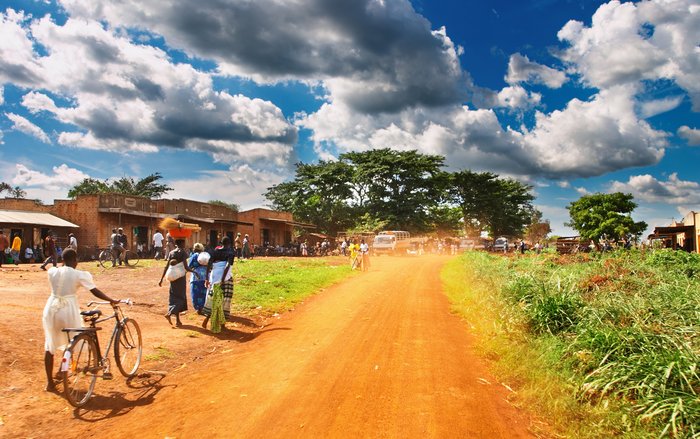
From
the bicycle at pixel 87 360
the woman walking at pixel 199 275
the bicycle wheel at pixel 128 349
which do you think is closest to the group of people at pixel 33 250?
the woman walking at pixel 199 275

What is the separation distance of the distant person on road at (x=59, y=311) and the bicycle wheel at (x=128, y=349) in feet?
2.39

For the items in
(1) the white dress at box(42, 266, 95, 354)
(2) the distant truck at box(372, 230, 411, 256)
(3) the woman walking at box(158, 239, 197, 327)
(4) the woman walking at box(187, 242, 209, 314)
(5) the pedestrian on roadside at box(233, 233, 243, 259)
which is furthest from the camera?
(2) the distant truck at box(372, 230, 411, 256)

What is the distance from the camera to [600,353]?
530cm

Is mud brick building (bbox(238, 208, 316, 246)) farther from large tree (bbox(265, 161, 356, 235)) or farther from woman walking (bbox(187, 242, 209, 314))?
woman walking (bbox(187, 242, 209, 314))

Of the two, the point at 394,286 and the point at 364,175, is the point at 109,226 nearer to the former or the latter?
the point at 394,286

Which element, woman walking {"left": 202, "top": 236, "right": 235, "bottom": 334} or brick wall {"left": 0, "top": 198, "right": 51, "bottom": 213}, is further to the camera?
brick wall {"left": 0, "top": 198, "right": 51, "bottom": 213}

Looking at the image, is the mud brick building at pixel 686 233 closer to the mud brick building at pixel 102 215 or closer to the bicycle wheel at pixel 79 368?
the mud brick building at pixel 102 215

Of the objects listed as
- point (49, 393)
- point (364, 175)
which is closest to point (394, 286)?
point (49, 393)

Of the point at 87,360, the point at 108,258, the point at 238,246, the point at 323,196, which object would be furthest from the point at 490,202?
the point at 87,360

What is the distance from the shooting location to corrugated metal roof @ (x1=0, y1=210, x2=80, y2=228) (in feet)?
78.4

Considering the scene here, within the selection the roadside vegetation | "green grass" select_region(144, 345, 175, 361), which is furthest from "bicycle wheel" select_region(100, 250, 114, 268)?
the roadside vegetation

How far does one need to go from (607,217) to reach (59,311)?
54.4 meters

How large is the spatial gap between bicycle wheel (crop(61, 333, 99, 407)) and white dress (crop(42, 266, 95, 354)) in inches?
10.7

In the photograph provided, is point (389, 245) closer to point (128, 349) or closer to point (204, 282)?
point (204, 282)
